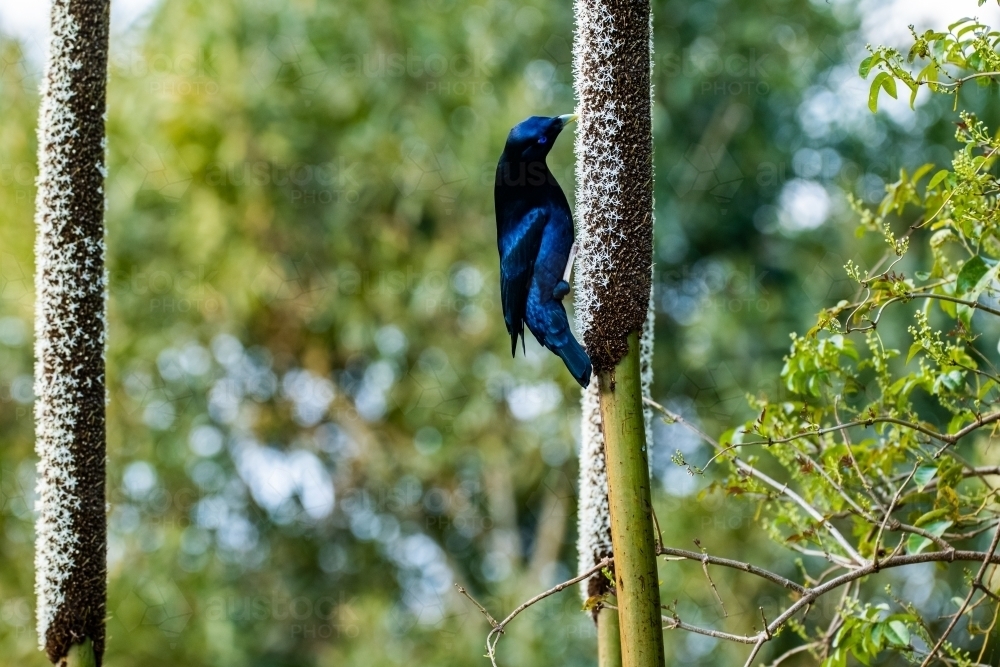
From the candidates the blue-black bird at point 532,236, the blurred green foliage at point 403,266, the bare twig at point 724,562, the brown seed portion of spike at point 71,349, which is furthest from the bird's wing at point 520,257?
the blurred green foliage at point 403,266

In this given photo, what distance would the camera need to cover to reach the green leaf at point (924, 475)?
5.54 feet

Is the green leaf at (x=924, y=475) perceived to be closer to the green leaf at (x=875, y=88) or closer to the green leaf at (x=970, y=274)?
the green leaf at (x=970, y=274)

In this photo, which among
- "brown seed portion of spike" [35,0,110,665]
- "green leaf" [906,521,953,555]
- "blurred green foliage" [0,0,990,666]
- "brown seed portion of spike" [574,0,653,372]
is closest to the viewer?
"brown seed portion of spike" [574,0,653,372]

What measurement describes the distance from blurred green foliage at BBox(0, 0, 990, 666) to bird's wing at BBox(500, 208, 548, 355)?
4595 mm

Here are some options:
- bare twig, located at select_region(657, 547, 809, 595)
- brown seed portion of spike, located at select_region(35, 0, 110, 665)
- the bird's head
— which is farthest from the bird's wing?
brown seed portion of spike, located at select_region(35, 0, 110, 665)

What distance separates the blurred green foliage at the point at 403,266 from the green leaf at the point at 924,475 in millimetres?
4508

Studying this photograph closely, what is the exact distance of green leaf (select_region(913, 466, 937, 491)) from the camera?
1.69 m

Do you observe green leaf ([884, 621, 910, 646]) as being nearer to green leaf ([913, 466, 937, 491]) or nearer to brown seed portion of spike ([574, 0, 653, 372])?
green leaf ([913, 466, 937, 491])

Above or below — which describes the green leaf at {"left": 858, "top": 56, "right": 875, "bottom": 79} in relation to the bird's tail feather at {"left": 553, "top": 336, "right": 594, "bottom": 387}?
above

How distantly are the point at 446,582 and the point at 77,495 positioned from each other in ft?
21.3

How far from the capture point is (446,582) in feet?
25.6

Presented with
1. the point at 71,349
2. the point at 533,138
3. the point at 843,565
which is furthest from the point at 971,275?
the point at 71,349

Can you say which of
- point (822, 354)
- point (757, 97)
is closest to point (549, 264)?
point (822, 354)

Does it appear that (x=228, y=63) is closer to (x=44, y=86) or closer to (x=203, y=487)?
(x=203, y=487)
